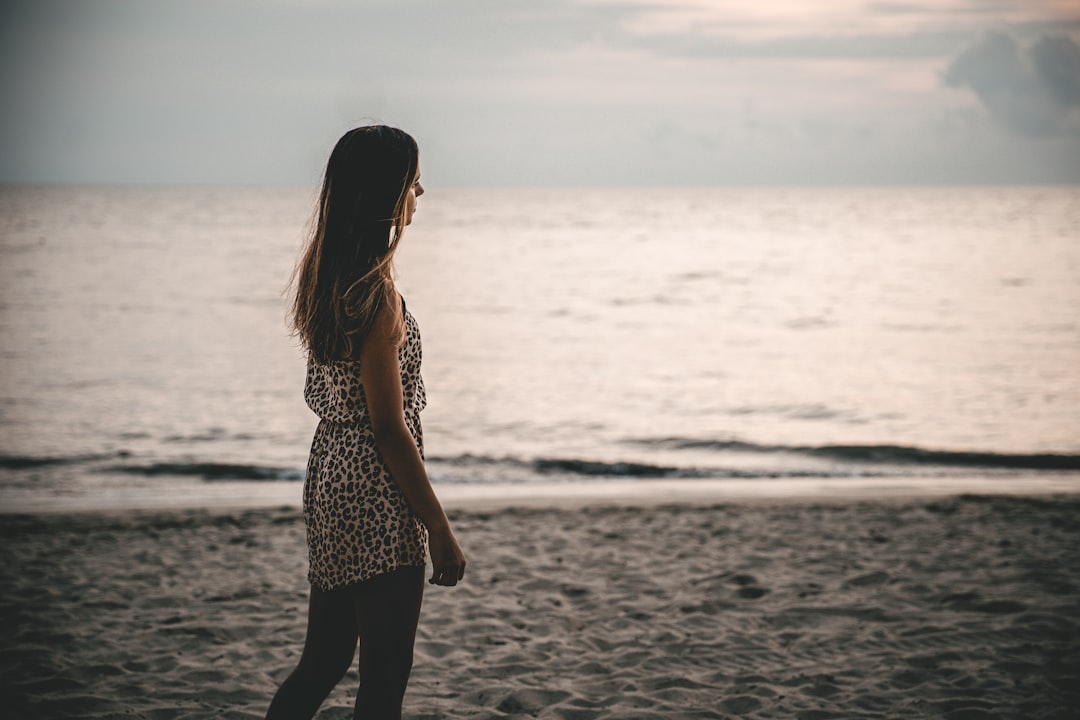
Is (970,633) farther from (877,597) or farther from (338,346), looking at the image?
(338,346)

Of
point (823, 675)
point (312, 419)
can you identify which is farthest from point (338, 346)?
point (312, 419)

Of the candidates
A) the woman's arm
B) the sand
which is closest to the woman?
the woman's arm

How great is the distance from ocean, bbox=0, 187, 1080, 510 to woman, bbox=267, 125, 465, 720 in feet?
0.95

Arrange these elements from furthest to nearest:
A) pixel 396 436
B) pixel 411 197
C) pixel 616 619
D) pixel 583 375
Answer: pixel 583 375
pixel 616 619
pixel 411 197
pixel 396 436

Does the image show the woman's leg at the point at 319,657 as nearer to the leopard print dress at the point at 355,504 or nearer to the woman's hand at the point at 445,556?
the leopard print dress at the point at 355,504

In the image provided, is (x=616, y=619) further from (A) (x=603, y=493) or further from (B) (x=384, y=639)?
(A) (x=603, y=493)

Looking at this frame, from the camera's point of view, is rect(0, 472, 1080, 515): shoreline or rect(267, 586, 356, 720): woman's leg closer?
rect(267, 586, 356, 720): woman's leg

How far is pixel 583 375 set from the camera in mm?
20797

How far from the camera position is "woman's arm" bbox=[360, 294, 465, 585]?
2.15m

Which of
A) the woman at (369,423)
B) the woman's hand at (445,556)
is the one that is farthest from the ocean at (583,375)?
→ the woman's hand at (445,556)

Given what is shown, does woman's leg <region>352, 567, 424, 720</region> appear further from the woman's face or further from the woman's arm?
the woman's face

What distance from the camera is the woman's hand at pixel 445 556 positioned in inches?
86.6

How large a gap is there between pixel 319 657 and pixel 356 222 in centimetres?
111

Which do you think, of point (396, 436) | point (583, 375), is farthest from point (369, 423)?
point (583, 375)
